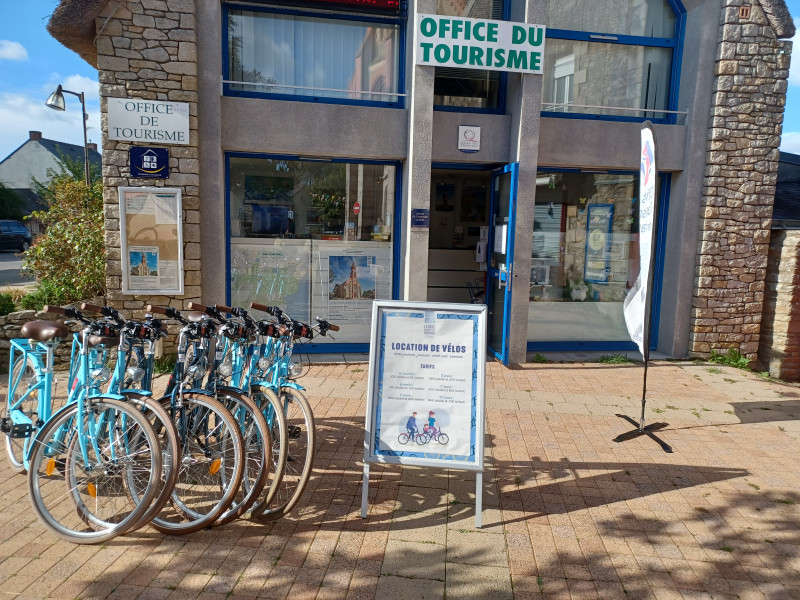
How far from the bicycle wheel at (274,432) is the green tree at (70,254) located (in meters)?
4.87

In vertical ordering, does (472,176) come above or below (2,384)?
above

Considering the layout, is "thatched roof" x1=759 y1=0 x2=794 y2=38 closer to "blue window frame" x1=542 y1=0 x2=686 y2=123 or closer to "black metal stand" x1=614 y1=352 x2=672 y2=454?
"blue window frame" x1=542 y1=0 x2=686 y2=123

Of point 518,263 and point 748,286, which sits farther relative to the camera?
point 748,286

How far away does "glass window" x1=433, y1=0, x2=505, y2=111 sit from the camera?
7754 mm

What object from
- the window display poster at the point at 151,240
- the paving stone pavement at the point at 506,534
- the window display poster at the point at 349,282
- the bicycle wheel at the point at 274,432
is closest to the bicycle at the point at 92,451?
the paving stone pavement at the point at 506,534

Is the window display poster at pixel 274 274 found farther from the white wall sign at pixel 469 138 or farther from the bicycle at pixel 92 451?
the bicycle at pixel 92 451

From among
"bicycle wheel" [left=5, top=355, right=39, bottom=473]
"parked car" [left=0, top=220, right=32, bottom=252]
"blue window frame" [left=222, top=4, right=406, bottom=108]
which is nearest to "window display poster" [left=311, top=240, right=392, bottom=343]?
"blue window frame" [left=222, top=4, right=406, bottom=108]

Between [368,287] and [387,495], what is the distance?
431cm

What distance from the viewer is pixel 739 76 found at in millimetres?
7988

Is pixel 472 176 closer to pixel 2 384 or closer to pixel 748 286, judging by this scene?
pixel 748 286

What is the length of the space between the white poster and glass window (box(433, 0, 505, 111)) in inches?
120

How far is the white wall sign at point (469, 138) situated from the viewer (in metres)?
7.68

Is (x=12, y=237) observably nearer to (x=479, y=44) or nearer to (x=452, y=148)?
(x=452, y=148)

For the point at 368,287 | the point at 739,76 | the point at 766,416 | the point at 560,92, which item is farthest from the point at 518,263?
the point at 739,76
